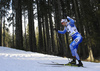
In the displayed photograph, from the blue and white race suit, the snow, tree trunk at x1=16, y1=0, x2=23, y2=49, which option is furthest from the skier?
tree trunk at x1=16, y1=0, x2=23, y2=49

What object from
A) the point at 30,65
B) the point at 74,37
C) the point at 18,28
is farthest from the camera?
the point at 18,28

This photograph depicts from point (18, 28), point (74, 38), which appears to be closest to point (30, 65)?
point (74, 38)

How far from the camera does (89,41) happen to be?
45.4ft

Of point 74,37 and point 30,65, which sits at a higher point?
point 74,37

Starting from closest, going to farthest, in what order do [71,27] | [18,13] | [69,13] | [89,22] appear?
[71,27] → [89,22] → [18,13] → [69,13]

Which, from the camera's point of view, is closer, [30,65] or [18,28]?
[30,65]

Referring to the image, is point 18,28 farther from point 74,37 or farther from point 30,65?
point 74,37

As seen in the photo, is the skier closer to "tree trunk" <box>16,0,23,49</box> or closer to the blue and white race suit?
the blue and white race suit

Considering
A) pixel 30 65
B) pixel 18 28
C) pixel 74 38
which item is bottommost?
pixel 30 65

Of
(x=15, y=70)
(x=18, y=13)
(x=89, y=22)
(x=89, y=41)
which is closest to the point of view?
(x=15, y=70)

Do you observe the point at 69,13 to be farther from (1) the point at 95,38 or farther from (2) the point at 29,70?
(2) the point at 29,70

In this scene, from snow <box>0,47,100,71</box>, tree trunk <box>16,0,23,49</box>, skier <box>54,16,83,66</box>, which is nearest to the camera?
snow <box>0,47,100,71</box>

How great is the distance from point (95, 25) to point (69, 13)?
5.83 m

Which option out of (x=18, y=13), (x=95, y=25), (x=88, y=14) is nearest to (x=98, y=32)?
(x=95, y=25)
